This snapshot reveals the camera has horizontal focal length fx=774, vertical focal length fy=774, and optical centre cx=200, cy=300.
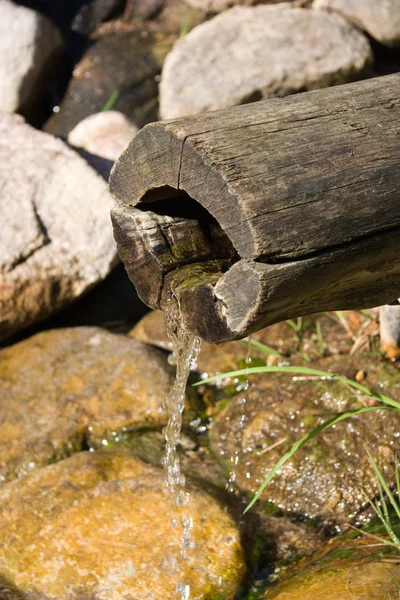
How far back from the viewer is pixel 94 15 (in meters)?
6.54

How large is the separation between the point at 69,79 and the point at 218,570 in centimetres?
454

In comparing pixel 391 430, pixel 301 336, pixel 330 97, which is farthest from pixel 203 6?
pixel 330 97

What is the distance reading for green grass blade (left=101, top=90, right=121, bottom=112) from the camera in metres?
5.85

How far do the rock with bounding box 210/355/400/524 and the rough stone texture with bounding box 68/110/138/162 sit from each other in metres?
2.01

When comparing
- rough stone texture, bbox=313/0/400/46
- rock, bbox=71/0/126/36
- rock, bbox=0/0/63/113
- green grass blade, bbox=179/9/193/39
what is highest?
rock, bbox=0/0/63/113

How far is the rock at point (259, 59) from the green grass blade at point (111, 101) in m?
0.45

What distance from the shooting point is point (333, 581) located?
2506mm

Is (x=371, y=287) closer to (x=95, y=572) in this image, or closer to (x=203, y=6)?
(x=95, y=572)

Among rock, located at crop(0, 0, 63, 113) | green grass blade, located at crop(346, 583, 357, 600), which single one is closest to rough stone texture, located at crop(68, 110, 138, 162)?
rock, located at crop(0, 0, 63, 113)

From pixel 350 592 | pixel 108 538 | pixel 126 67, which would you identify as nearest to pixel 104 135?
pixel 126 67

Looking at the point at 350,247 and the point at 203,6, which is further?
the point at 203,6

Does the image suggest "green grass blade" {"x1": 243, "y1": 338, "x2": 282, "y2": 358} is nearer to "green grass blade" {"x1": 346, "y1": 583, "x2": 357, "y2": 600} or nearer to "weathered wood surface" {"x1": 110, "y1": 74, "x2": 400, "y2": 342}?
"green grass blade" {"x1": 346, "y1": 583, "x2": 357, "y2": 600}

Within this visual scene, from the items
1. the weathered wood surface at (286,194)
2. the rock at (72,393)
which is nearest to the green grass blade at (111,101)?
the rock at (72,393)

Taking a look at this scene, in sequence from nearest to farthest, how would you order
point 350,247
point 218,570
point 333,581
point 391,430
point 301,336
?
1. point 350,247
2. point 333,581
3. point 218,570
4. point 391,430
5. point 301,336
